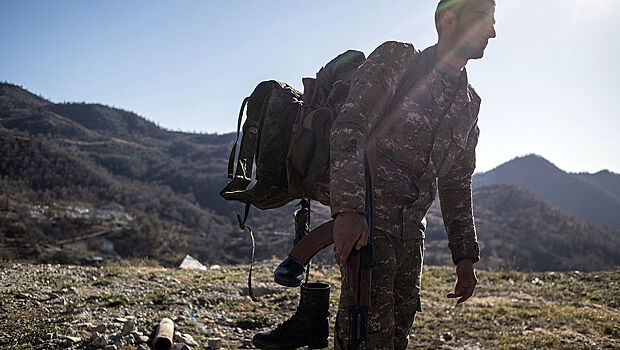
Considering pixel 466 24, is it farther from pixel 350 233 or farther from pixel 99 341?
pixel 99 341

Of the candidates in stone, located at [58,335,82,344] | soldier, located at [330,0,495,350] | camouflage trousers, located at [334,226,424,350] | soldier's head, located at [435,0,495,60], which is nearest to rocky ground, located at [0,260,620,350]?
stone, located at [58,335,82,344]

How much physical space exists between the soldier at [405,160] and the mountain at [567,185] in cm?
10859

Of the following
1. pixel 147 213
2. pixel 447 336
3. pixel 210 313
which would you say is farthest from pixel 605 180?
pixel 210 313

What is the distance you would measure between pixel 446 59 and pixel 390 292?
1.40m

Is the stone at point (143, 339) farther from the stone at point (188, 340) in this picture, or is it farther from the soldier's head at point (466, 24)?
the soldier's head at point (466, 24)

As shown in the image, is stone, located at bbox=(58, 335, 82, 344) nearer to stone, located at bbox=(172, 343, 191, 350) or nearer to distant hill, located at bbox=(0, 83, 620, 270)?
stone, located at bbox=(172, 343, 191, 350)

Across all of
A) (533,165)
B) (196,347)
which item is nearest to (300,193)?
(196,347)

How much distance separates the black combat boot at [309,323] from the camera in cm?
226

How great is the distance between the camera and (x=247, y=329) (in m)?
4.68

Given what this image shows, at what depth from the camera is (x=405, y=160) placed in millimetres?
2141

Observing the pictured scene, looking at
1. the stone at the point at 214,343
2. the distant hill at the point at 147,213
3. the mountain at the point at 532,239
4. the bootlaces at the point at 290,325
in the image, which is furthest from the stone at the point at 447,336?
the mountain at the point at 532,239

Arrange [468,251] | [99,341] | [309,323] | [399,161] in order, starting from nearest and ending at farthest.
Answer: [399,161], [309,323], [468,251], [99,341]

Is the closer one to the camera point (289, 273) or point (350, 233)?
point (350, 233)

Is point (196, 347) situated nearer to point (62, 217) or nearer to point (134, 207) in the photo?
point (62, 217)
